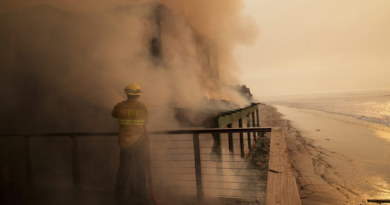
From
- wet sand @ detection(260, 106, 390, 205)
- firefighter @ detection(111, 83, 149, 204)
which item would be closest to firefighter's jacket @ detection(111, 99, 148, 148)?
firefighter @ detection(111, 83, 149, 204)

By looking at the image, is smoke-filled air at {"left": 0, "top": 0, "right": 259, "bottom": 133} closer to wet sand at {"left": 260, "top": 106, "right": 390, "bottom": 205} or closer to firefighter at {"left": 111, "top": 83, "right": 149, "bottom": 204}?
firefighter at {"left": 111, "top": 83, "right": 149, "bottom": 204}

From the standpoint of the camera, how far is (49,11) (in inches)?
188

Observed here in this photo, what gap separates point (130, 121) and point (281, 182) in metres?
1.80

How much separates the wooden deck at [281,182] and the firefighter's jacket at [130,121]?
152 cm

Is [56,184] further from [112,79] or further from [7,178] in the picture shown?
→ [112,79]

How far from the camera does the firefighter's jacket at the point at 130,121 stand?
237 cm

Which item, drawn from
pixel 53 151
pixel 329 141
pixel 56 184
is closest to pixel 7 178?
pixel 53 151

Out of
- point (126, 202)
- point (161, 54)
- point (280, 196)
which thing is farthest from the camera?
point (161, 54)

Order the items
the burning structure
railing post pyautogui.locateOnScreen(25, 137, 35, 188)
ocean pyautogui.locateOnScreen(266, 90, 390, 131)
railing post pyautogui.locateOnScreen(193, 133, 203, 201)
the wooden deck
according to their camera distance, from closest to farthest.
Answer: the wooden deck
railing post pyautogui.locateOnScreen(193, 133, 203, 201)
railing post pyautogui.locateOnScreen(25, 137, 35, 188)
the burning structure
ocean pyautogui.locateOnScreen(266, 90, 390, 131)

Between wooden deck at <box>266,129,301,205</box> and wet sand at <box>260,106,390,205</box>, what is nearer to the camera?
wooden deck at <box>266,129,301,205</box>

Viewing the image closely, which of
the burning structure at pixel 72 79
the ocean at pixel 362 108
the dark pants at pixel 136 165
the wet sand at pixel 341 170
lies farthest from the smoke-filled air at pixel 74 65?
the ocean at pixel 362 108

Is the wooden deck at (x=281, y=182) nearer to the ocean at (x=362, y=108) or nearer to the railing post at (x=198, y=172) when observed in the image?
the railing post at (x=198, y=172)

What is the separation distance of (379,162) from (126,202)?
→ 27.2 ft

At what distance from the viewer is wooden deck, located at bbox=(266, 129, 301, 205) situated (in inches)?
35.6
